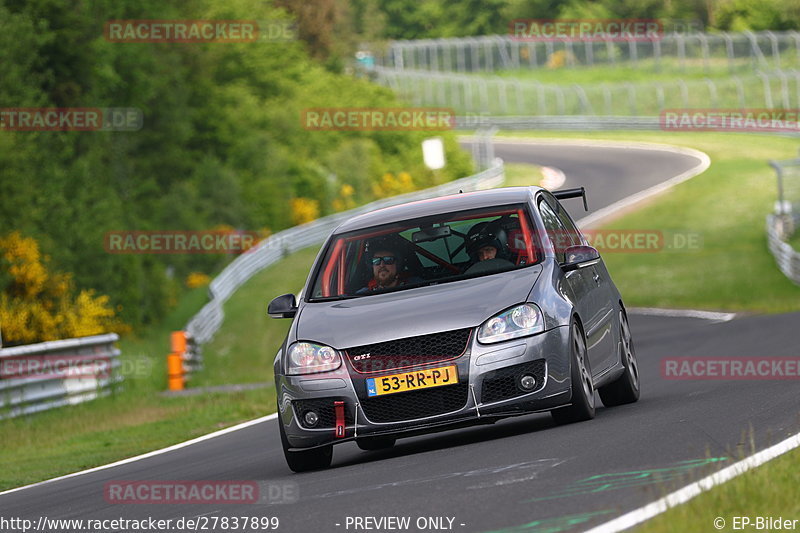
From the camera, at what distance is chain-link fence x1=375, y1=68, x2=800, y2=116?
76062 millimetres

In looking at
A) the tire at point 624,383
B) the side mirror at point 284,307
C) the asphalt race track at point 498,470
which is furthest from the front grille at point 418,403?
the tire at point 624,383

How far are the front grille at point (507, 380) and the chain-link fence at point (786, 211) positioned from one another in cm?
3207

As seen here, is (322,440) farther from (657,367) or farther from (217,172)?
(217,172)

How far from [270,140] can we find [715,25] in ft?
185

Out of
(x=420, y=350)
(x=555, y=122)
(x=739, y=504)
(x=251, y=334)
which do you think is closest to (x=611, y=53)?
(x=555, y=122)

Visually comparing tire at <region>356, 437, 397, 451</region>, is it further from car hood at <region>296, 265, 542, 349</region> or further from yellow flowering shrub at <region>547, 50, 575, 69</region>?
yellow flowering shrub at <region>547, 50, 575, 69</region>

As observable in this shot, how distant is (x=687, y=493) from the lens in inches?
265

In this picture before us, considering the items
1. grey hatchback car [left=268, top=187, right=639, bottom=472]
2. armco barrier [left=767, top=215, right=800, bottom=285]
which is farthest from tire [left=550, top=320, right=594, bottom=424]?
armco barrier [left=767, top=215, right=800, bottom=285]

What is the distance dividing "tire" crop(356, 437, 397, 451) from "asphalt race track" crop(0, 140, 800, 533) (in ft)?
0.49

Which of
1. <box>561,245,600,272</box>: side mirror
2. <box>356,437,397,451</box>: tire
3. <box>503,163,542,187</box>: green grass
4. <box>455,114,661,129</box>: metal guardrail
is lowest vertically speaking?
<box>356,437,397,451</box>: tire

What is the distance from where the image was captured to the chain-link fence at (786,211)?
4225 centimetres

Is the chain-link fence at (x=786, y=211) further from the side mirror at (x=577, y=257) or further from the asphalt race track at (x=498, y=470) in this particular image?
the side mirror at (x=577, y=257)

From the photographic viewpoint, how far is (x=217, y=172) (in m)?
62.3

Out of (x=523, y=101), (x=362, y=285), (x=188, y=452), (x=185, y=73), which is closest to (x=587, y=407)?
(x=362, y=285)
